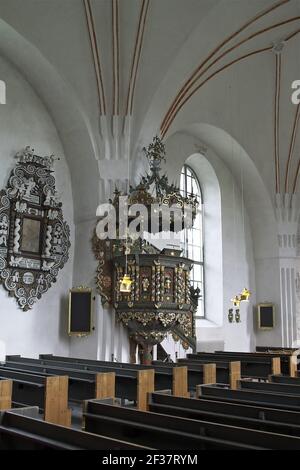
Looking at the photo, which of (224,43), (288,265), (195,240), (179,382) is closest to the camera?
(179,382)

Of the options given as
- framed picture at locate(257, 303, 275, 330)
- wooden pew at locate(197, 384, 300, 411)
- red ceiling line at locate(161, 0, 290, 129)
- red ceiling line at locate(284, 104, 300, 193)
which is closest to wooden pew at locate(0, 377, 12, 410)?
wooden pew at locate(197, 384, 300, 411)

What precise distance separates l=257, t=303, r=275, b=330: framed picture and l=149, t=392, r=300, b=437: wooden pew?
45.5ft

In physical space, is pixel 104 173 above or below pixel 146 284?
above

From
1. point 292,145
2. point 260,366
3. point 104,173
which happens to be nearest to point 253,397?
point 260,366

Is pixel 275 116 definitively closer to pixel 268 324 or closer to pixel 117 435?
pixel 268 324

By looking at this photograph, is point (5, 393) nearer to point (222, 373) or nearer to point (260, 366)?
point (222, 373)

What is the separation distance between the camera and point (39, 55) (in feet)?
38.8

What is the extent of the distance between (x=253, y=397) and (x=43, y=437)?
3240mm

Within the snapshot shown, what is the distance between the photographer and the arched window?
59.1ft

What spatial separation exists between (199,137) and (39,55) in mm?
7659

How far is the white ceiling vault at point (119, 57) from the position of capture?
11.8 meters

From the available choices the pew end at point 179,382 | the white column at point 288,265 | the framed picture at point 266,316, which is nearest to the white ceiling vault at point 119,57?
the pew end at point 179,382

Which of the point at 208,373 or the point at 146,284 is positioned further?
the point at 146,284

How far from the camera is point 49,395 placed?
21.5 ft
